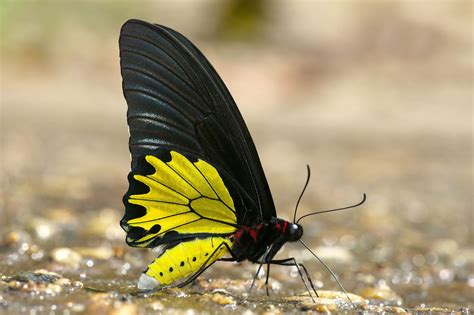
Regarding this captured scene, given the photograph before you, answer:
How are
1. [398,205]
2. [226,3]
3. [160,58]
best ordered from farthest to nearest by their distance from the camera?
[226,3] < [398,205] < [160,58]

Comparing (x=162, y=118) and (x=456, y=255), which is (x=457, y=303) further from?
(x=162, y=118)

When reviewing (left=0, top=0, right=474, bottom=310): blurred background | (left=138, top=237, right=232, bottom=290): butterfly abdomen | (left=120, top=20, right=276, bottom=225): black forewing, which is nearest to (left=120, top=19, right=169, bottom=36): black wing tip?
(left=120, top=20, right=276, bottom=225): black forewing

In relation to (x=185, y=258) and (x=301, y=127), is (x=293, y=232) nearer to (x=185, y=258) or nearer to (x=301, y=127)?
(x=185, y=258)

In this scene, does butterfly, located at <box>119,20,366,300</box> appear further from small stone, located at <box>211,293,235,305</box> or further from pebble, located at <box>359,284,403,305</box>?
pebble, located at <box>359,284,403,305</box>

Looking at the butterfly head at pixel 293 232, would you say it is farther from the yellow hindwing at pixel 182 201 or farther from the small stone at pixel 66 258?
the small stone at pixel 66 258

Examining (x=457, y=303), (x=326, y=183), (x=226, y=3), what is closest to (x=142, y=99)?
(x=457, y=303)

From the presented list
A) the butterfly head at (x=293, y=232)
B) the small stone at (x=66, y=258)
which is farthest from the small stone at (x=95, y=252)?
the butterfly head at (x=293, y=232)

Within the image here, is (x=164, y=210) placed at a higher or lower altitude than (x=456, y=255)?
lower
